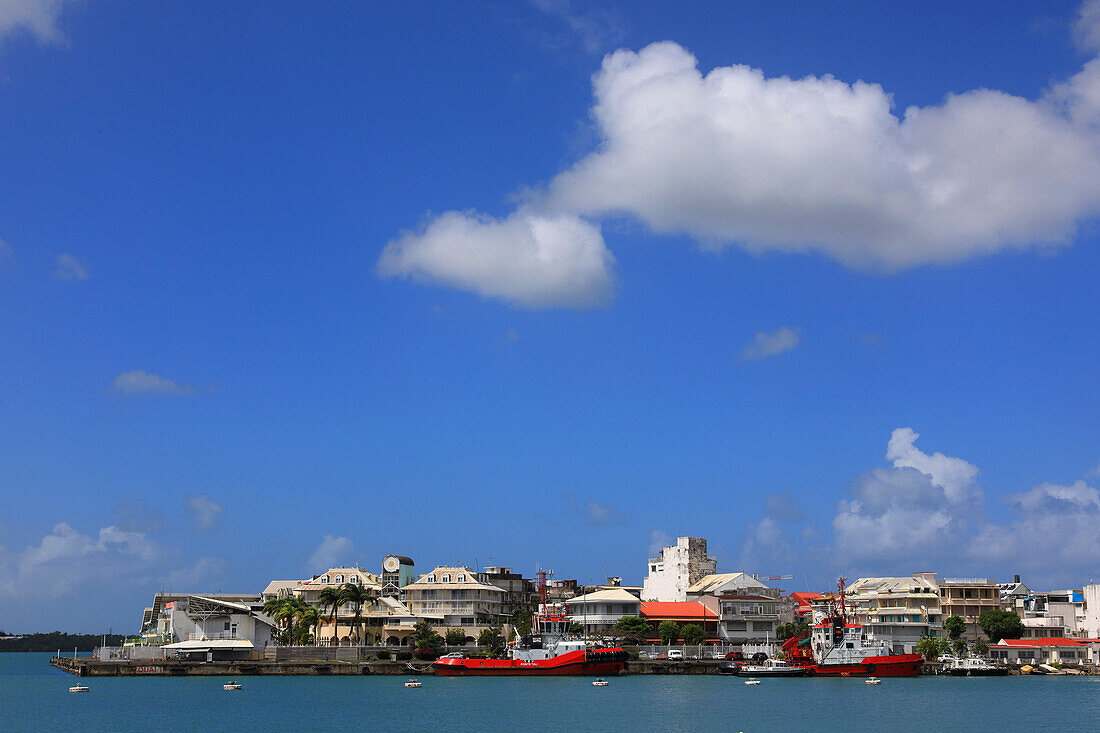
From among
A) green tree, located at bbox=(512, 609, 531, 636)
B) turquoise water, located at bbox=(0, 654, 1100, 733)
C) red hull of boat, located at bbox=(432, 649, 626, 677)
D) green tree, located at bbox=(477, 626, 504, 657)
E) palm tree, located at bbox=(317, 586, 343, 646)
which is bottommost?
turquoise water, located at bbox=(0, 654, 1100, 733)

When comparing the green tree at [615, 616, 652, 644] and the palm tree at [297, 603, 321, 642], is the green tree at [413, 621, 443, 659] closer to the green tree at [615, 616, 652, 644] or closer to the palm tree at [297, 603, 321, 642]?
the palm tree at [297, 603, 321, 642]

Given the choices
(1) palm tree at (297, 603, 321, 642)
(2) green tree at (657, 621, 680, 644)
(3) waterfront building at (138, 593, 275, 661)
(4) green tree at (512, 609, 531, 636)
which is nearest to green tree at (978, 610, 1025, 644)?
(2) green tree at (657, 621, 680, 644)

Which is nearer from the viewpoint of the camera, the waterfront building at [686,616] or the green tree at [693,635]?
the green tree at [693,635]

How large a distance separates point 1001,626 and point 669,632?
36.5 metres

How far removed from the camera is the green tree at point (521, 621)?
122m

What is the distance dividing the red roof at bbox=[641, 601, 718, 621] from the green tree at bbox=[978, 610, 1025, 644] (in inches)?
1177

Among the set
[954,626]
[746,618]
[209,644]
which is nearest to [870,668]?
[954,626]

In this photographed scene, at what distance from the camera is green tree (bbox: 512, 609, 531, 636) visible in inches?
4788

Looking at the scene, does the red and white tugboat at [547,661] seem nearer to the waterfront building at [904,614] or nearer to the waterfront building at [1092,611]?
the waterfront building at [904,614]

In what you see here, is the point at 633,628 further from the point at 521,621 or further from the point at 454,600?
the point at 454,600

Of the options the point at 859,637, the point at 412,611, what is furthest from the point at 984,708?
the point at 412,611

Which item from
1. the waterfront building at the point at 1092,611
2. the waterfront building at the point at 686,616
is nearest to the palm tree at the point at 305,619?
the waterfront building at the point at 686,616

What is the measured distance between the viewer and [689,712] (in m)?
67.1

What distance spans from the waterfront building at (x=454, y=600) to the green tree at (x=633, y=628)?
17.6 meters
